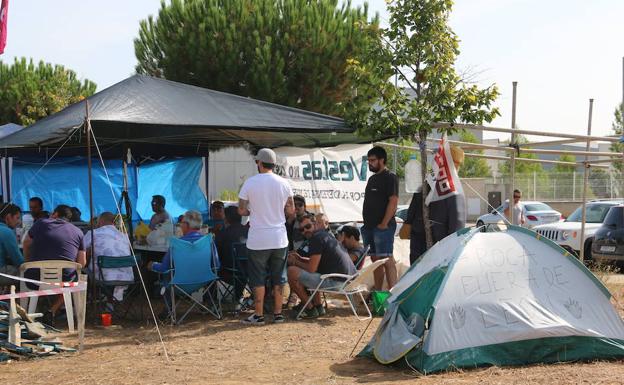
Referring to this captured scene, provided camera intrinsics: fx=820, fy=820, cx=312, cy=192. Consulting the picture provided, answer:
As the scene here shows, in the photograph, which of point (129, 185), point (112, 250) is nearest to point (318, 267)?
point (112, 250)

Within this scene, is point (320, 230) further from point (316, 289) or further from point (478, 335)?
point (478, 335)

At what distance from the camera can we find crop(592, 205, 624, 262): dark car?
14289mm

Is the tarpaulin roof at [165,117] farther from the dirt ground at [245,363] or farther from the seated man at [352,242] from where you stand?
the dirt ground at [245,363]

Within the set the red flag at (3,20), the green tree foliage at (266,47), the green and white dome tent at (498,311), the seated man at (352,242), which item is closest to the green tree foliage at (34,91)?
the green tree foliage at (266,47)

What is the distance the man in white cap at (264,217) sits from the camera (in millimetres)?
8219

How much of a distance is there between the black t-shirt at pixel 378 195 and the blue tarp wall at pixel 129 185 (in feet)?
19.6

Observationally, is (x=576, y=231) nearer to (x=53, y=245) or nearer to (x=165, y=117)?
(x=165, y=117)

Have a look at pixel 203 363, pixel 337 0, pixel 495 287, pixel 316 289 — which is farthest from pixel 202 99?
pixel 337 0

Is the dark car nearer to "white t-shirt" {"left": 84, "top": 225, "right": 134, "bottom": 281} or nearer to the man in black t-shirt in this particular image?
the man in black t-shirt

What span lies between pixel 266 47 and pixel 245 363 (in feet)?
42.6

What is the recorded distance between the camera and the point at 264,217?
8211 mm

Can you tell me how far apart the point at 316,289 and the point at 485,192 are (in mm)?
30855

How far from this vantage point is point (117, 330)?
839 centimetres

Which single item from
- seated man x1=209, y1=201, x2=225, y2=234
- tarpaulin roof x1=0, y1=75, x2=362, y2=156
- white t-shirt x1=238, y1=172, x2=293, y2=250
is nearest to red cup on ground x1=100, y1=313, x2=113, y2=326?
white t-shirt x1=238, y1=172, x2=293, y2=250
